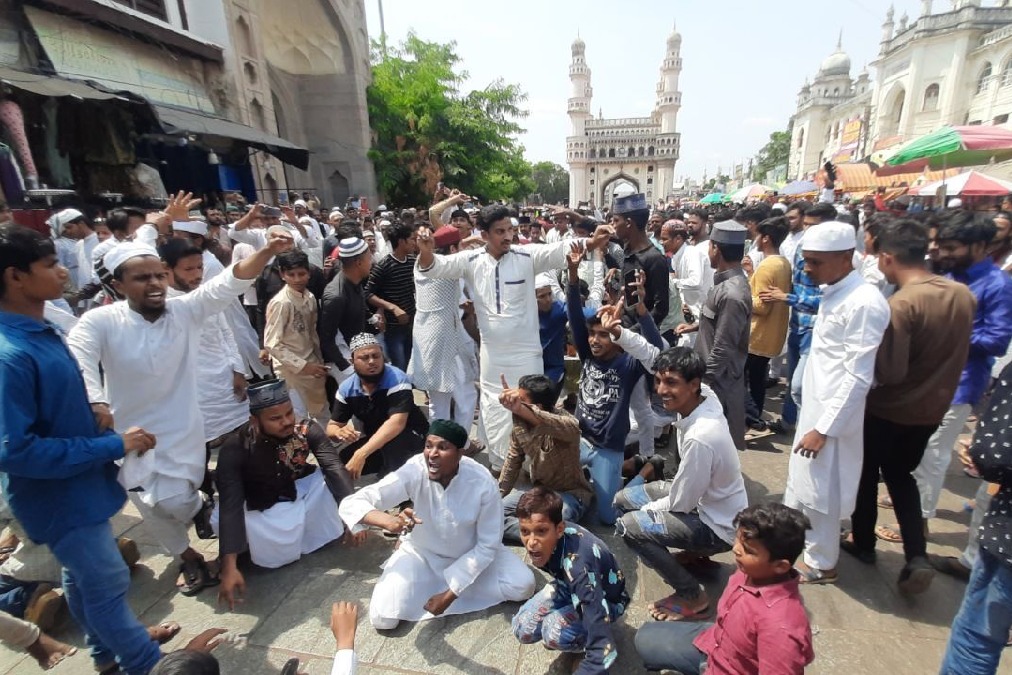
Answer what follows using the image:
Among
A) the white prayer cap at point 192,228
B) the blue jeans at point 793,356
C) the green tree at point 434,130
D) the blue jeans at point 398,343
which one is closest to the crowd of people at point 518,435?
the blue jeans at point 793,356

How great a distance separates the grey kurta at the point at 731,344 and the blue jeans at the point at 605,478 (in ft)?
2.85

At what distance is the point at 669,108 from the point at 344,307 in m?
71.7

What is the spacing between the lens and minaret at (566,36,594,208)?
6544 cm

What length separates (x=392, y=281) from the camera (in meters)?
4.26

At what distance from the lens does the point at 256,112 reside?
12.2 metres

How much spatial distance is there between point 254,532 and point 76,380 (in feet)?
4.50

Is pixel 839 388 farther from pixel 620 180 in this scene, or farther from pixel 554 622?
pixel 620 180

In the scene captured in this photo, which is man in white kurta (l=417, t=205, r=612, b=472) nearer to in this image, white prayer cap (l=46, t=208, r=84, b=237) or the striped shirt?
the striped shirt

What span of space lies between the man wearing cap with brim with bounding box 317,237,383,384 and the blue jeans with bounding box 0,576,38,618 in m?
2.01

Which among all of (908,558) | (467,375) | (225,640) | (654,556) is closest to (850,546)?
(908,558)

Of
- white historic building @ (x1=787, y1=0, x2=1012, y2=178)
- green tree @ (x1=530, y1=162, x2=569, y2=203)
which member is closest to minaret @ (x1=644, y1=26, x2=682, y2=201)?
green tree @ (x1=530, y1=162, x2=569, y2=203)

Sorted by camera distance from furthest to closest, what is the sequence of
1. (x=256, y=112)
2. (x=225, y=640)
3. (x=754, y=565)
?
(x=256, y=112) → (x=225, y=640) → (x=754, y=565)

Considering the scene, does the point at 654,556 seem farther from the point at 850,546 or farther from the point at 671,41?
the point at 671,41

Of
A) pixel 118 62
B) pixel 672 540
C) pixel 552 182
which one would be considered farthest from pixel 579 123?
pixel 672 540
